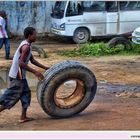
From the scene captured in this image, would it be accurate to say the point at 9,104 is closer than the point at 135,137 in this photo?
No

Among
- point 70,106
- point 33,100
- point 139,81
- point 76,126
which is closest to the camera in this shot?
point 76,126

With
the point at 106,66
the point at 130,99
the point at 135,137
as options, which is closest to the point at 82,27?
the point at 106,66

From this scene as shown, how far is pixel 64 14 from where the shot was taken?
783 inches

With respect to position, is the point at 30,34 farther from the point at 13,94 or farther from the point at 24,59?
the point at 13,94

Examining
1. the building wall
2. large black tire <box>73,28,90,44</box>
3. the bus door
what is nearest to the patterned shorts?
large black tire <box>73,28,90,44</box>

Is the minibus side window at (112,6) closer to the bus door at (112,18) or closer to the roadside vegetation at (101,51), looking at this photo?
the bus door at (112,18)

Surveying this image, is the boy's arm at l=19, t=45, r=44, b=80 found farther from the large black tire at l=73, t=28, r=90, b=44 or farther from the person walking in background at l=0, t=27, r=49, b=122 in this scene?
the large black tire at l=73, t=28, r=90, b=44

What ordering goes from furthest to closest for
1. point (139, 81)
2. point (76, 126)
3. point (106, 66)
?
point (106, 66), point (139, 81), point (76, 126)

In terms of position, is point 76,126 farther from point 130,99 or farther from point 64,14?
point 64,14

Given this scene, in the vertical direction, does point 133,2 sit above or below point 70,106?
above

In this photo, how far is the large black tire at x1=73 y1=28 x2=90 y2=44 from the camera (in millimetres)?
20219

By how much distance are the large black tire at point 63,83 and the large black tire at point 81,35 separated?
36.8ft

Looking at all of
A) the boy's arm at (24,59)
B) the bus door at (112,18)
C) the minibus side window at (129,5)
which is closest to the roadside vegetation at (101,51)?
the bus door at (112,18)

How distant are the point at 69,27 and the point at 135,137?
14049 mm
